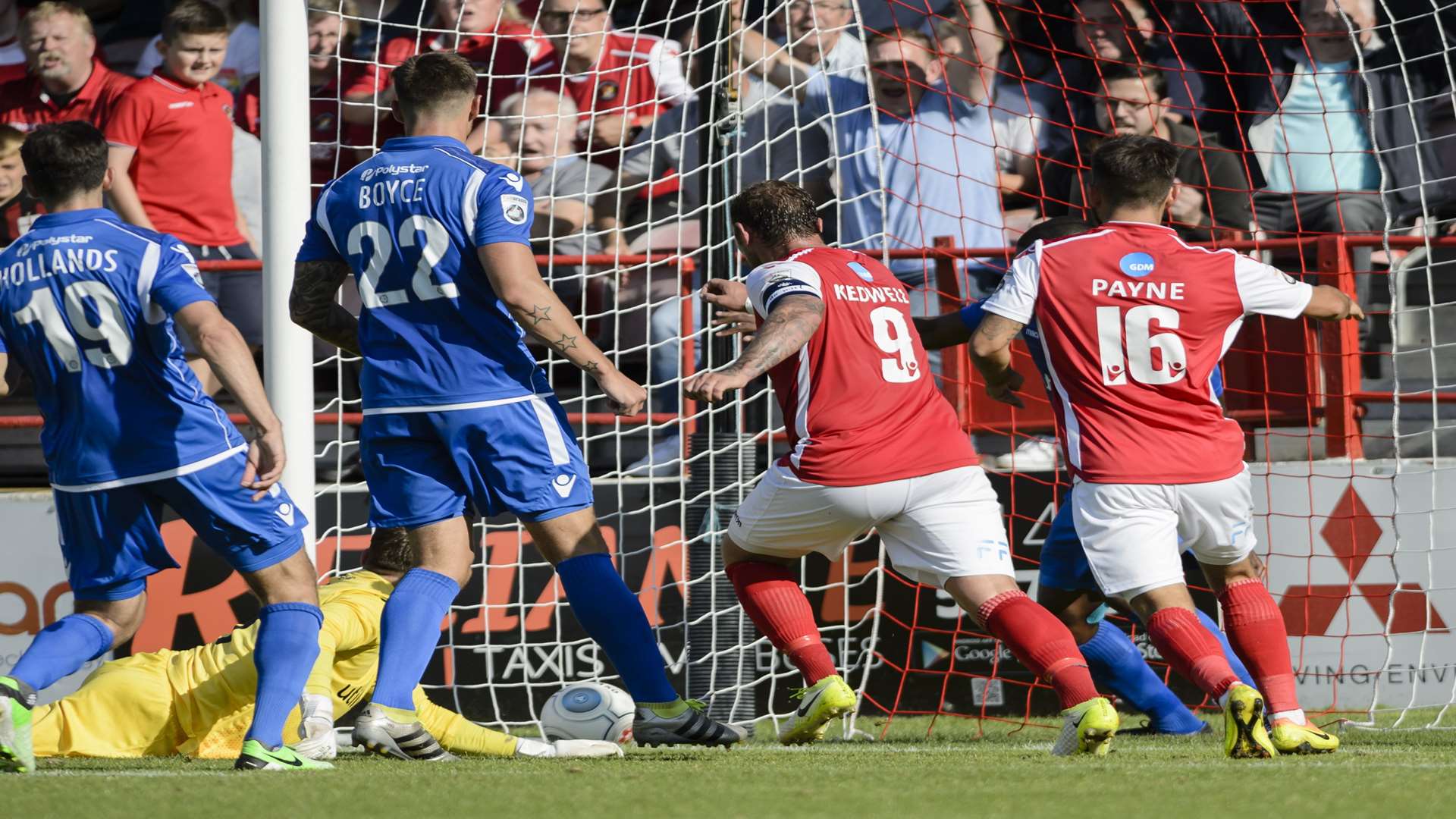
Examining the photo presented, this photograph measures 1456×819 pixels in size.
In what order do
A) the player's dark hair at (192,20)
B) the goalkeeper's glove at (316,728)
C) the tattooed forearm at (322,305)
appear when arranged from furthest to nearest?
the player's dark hair at (192,20) → the goalkeeper's glove at (316,728) → the tattooed forearm at (322,305)

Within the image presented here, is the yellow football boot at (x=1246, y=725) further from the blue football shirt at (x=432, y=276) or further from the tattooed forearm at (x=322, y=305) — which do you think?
the tattooed forearm at (x=322, y=305)

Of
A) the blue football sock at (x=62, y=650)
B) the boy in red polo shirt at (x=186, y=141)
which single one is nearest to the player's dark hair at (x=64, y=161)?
the blue football sock at (x=62, y=650)

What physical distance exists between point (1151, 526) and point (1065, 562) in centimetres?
86

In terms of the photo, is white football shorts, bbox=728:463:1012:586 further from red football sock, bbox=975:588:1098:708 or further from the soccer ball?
the soccer ball

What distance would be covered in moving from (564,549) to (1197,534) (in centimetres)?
172

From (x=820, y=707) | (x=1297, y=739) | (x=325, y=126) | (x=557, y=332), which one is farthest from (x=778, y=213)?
(x=325, y=126)

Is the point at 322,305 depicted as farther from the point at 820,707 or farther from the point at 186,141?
the point at 186,141

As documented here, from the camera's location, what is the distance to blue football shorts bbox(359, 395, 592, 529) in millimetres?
4195

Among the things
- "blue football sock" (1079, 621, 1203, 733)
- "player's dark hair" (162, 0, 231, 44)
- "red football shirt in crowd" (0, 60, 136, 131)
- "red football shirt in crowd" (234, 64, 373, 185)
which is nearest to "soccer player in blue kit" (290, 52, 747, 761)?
"blue football sock" (1079, 621, 1203, 733)

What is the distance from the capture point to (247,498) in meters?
4.05

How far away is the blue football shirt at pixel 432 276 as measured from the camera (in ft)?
13.8

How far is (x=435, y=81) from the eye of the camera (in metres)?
4.33

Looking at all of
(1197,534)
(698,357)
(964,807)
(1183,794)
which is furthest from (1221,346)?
(698,357)

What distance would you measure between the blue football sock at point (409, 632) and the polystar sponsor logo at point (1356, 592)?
3815 millimetres
